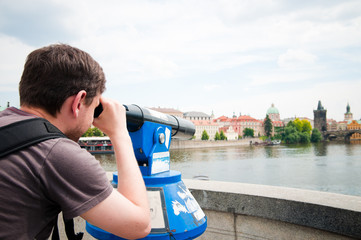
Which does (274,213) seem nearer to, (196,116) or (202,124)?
(202,124)

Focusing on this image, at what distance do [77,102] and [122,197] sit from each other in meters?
0.29

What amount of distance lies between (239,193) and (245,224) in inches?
8.3

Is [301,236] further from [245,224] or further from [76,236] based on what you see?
[76,236]

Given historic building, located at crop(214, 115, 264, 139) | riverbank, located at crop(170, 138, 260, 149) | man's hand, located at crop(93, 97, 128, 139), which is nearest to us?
man's hand, located at crop(93, 97, 128, 139)

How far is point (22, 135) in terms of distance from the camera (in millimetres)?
694

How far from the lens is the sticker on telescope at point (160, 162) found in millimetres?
1401

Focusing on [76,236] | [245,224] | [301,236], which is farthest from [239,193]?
[76,236]

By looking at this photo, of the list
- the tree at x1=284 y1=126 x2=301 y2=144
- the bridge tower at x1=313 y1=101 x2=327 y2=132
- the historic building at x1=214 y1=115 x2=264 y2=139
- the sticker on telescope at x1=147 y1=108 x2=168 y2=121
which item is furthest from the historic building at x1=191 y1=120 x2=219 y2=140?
the sticker on telescope at x1=147 y1=108 x2=168 y2=121

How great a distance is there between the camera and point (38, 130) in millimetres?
714

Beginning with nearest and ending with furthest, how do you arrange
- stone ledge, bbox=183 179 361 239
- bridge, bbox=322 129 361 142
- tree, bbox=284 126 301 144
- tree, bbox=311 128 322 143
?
stone ledge, bbox=183 179 361 239
tree, bbox=284 126 301 144
bridge, bbox=322 129 361 142
tree, bbox=311 128 322 143

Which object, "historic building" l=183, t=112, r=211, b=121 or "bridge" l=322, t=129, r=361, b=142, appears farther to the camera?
"historic building" l=183, t=112, r=211, b=121

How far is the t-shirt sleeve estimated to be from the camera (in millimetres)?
700

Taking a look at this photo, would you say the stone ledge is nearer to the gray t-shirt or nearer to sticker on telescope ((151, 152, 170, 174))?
sticker on telescope ((151, 152, 170, 174))

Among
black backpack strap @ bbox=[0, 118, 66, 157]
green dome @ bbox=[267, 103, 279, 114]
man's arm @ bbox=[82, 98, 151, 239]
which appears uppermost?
green dome @ bbox=[267, 103, 279, 114]
